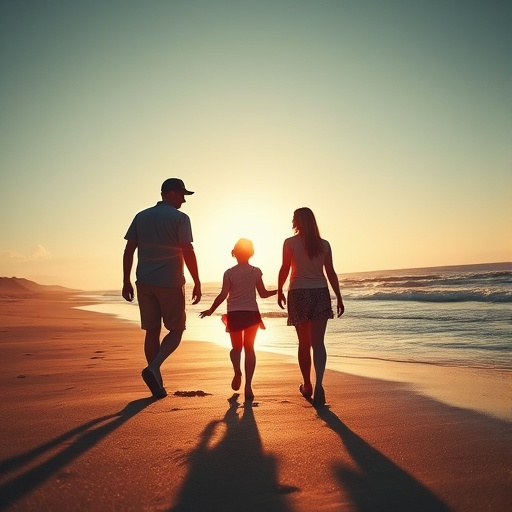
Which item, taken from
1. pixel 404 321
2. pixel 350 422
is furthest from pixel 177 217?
pixel 404 321

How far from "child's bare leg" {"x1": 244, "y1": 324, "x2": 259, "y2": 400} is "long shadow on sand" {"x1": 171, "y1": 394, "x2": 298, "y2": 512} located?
3.69 ft

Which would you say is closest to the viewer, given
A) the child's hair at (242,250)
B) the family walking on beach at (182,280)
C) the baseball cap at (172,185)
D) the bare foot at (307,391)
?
the bare foot at (307,391)

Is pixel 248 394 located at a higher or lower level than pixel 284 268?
lower

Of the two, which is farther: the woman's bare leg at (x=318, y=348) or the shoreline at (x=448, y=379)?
the woman's bare leg at (x=318, y=348)

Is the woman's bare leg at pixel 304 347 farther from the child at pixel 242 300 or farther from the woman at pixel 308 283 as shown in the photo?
the child at pixel 242 300

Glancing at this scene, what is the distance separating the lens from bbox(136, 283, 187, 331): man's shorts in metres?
4.88

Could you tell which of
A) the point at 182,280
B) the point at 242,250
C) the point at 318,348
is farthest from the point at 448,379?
the point at 182,280

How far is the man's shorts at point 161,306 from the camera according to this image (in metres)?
4.88

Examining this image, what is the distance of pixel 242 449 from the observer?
9.96ft

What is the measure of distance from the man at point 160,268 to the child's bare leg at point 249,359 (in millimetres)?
720

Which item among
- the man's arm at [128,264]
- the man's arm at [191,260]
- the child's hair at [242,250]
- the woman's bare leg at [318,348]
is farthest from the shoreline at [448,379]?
the man's arm at [128,264]

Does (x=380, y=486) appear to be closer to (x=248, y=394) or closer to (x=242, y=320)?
(x=248, y=394)

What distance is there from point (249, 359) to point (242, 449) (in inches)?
76.1

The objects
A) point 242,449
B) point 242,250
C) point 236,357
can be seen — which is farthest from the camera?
point 242,250
